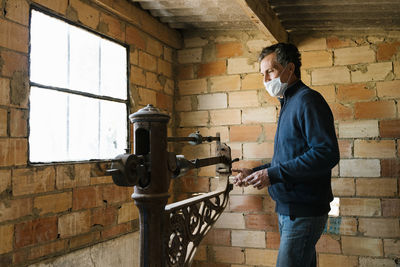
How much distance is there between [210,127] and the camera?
149 inches

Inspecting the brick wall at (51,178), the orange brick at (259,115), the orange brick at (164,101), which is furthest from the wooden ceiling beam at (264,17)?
the orange brick at (164,101)

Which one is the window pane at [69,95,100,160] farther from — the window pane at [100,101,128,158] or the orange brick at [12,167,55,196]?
the orange brick at [12,167,55,196]

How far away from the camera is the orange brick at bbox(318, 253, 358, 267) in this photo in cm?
330

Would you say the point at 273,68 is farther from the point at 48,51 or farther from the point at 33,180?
the point at 33,180

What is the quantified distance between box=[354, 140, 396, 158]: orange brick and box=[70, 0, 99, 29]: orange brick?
2.43 meters

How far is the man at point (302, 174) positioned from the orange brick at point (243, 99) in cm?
151

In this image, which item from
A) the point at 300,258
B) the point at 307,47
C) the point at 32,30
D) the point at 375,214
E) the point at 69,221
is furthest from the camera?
the point at 307,47

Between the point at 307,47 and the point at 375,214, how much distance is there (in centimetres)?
163

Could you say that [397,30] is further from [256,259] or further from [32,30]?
[32,30]

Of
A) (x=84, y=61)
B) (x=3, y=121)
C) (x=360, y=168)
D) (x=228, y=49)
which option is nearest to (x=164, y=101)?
(x=228, y=49)

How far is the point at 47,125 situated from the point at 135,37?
1289mm

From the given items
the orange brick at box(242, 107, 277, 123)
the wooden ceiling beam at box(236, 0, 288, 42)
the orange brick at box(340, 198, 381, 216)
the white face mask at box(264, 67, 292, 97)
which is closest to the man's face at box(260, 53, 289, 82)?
the white face mask at box(264, 67, 292, 97)

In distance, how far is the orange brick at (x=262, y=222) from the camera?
3.52 metres

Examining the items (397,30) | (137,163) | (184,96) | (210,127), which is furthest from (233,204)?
(137,163)
